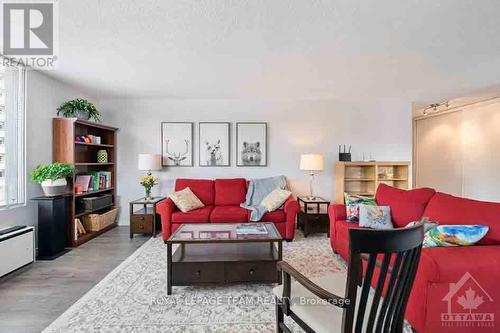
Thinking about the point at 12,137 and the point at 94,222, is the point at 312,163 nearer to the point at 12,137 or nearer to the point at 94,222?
the point at 94,222

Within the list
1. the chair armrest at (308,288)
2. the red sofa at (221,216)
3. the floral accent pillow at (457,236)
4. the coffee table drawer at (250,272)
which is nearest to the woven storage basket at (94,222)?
the red sofa at (221,216)

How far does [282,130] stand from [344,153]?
4.00 ft

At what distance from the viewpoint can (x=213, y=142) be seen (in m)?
4.98

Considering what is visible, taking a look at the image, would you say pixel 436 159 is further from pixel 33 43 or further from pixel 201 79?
pixel 33 43

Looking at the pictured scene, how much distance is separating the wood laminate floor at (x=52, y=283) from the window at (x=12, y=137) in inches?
35.6

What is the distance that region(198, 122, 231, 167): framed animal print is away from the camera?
16.3 ft

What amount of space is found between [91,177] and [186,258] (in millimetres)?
2700

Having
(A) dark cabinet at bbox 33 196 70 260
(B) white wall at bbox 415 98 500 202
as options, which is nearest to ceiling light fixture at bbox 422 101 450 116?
(B) white wall at bbox 415 98 500 202

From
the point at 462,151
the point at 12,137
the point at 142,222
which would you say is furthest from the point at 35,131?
the point at 462,151

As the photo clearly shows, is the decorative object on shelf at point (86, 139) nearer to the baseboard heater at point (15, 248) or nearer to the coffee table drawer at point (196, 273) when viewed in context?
the baseboard heater at point (15, 248)

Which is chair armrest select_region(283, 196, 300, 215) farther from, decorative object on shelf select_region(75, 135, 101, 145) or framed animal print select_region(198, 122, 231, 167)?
decorative object on shelf select_region(75, 135, 101, 145)

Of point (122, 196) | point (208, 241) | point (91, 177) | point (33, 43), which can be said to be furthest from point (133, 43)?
point (122, 196)

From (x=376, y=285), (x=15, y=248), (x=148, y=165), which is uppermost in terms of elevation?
(x=148, y=165)

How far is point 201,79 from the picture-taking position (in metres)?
3.78
